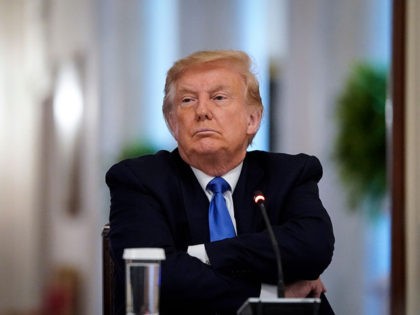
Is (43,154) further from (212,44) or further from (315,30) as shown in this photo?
(315,30)

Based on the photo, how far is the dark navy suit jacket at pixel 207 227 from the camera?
2.13 meters

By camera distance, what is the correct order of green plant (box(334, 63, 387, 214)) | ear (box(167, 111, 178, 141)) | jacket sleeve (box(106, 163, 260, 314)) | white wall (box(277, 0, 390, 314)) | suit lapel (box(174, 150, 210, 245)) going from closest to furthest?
jacket sleeve (box(106, 163, 260, 314))
suit lapel (box(174, 150, 210, 245))
ear (box(167, 111, 178, 141))
green plant (box(334, 63, 387, 214))
white wall (box(277, 0, 390, 314))

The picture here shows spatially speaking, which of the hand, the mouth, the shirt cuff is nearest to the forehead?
the mouth

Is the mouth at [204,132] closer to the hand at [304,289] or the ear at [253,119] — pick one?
the ear at [253,119]

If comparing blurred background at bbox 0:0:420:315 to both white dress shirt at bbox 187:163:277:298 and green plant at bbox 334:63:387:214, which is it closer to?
green plant at bbox 334:63:387:214

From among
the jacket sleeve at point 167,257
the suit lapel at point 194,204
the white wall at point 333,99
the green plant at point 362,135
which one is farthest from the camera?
the white wall at point 333,99

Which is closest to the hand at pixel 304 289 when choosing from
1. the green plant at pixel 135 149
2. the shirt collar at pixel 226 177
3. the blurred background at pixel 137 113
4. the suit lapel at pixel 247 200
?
the suit lapel at pixel 247 200

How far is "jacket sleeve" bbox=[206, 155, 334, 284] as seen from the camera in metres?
2.16

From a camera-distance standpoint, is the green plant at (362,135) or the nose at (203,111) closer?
the nose at (203,111)

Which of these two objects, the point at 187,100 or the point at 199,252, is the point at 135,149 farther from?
the point at 199,252

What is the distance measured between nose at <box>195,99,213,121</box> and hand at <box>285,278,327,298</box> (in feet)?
1.41

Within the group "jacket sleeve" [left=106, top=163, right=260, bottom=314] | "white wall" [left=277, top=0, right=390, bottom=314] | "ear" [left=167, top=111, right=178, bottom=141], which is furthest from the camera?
"white wall" [left=277, top=0, right=390, bottom=314]

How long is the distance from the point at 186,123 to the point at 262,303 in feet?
2.27

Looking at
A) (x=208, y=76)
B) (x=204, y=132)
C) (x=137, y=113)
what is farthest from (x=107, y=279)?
(x=137, y=113)
